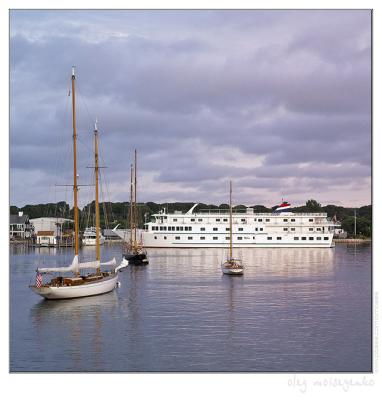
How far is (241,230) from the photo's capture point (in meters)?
74.3

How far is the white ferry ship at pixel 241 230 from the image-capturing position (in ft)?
240

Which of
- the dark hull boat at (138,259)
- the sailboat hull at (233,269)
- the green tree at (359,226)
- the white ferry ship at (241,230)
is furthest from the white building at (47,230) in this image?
the sailboat hull at (233,269)

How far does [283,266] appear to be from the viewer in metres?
44.8

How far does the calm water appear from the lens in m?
14.9

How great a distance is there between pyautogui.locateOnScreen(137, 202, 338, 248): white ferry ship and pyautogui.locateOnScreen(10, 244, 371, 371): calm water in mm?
40340

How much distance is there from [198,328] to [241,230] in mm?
55788

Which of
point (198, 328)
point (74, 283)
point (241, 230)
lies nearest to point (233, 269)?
point (74, 283)

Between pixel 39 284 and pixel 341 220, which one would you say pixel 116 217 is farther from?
pixel 39 284

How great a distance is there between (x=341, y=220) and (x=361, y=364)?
90.9 meters

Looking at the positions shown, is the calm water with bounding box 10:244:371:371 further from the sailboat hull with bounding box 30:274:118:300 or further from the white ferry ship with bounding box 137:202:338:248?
the white ferry ship with bounding box 137:202:338:248

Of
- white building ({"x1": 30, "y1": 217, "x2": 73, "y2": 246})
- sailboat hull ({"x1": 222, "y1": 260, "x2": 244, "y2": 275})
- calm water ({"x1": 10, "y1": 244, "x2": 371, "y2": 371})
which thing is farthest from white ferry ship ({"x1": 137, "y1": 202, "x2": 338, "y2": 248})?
calm water ({"x1": 10, "y1": 244, "x2": 371, "y2": 371})

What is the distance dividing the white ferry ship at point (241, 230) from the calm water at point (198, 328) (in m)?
40.3

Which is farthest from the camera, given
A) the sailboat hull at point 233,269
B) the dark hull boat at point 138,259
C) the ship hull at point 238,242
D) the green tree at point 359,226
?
the green tree at point 359,226

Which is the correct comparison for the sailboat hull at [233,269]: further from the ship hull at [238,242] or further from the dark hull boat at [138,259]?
the ship hull at [238,242]
